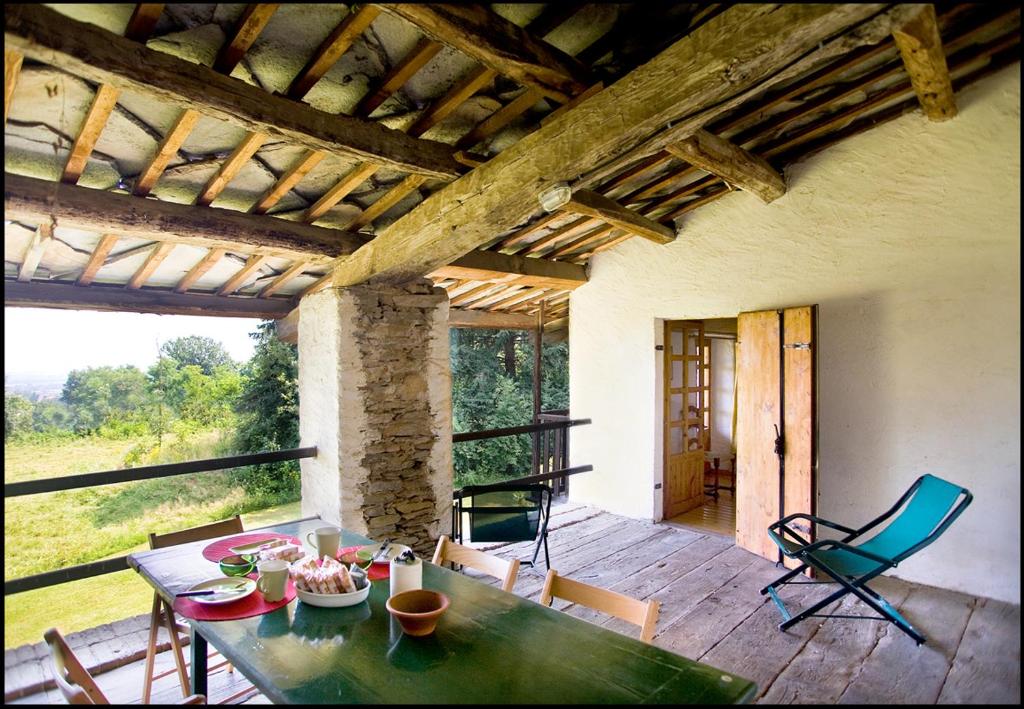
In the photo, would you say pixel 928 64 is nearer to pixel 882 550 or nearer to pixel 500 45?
pixel 500 45

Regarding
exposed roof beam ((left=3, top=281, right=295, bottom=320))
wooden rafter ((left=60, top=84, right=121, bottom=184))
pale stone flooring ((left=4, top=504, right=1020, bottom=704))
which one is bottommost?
pale stone flooring ((left=4, top=504, right=1020, bottom=704))

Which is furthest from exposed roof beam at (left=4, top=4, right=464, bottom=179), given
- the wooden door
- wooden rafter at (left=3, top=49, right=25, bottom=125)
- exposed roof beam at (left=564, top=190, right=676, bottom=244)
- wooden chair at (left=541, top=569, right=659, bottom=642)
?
the wooden door

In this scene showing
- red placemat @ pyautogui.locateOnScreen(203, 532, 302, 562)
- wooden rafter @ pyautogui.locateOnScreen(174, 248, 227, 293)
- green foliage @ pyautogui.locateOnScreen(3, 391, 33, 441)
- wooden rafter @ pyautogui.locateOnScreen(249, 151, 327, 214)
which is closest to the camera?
green foliage @ pyautogui.locateOnScreen(3, 391, 33, 441)

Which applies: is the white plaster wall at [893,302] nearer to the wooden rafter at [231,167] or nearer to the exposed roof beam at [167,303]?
the wooden rafter at [231,167]

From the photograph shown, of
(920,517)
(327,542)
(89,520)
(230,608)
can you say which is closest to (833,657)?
(920,517)

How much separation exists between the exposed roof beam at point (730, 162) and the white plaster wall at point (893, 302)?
0.63ft

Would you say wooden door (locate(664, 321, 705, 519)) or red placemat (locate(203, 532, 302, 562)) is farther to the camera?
wooden door (locate(664, 321, 705, 519))

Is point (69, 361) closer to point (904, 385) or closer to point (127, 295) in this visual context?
point (904, 385)

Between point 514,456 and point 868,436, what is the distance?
554cm

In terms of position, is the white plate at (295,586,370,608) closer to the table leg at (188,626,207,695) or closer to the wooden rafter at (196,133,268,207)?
the table leg at (188,626,207,695)

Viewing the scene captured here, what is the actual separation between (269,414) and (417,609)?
4.67 m

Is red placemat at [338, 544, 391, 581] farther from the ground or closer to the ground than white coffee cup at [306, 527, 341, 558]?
A: closer to the ground

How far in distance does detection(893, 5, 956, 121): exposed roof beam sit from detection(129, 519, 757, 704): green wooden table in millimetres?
1315

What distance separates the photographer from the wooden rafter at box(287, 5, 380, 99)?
5.96 feet
